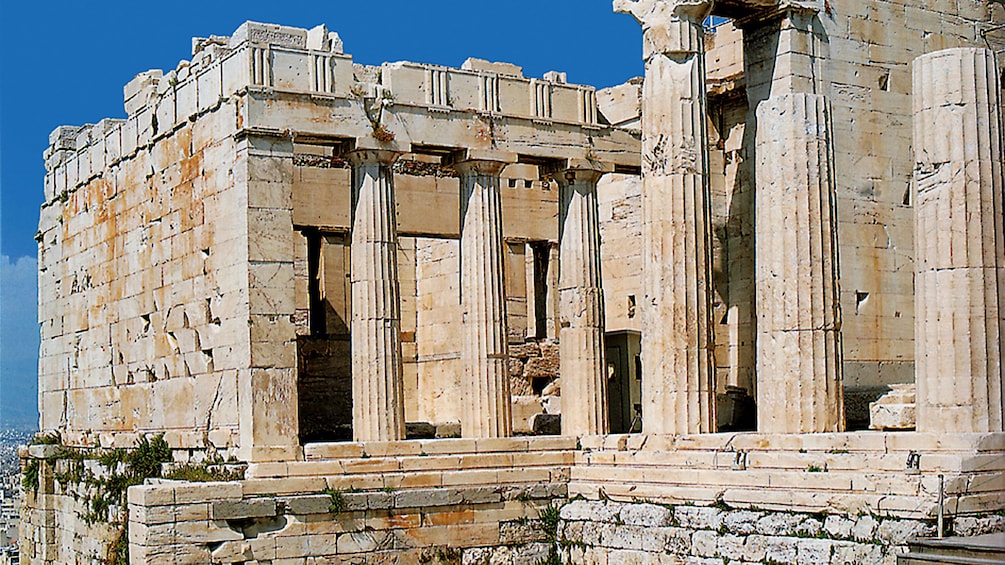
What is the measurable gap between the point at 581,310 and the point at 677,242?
112 inches

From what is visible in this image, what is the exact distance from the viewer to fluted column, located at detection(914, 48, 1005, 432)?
741 inches

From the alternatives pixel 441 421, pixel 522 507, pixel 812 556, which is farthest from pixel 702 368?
pixel 441 421

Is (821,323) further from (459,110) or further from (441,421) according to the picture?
(441,421)

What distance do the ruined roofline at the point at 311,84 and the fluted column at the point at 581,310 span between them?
1.21 m

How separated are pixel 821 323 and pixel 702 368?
7.39 feet

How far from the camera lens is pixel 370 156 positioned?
77.3 feet

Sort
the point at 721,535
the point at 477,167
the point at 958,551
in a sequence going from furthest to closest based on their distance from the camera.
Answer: the point at 477,167, the point at 721,535, the point at 958,551

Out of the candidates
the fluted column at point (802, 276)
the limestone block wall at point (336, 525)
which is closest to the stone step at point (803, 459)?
the fluted column at point (802, 276)

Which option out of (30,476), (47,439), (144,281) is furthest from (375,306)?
(30,476)

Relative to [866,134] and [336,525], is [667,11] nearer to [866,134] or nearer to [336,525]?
[866,134]

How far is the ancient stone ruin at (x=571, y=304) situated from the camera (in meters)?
19.1

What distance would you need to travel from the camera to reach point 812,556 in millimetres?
18406

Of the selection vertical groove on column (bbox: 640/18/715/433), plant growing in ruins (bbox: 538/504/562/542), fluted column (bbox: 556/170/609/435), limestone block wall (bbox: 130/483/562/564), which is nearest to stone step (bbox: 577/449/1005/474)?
vertical groove on column (bbox: 640/18/715/433)

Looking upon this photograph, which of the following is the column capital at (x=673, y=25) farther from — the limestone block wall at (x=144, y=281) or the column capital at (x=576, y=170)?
the limestone block wall at (x=144, y=281)
